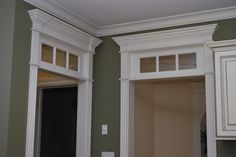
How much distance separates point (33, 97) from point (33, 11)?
828 mm

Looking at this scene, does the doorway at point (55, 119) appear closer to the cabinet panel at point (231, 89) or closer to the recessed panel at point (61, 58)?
the recessed panel at point (61, 58)

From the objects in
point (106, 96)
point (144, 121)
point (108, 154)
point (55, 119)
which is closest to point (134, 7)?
point (106, 96)

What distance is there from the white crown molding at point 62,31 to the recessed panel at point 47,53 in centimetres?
14

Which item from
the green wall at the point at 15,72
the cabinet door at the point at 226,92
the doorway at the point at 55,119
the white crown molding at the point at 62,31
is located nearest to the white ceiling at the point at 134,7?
the white crown molding at the point at 62,31

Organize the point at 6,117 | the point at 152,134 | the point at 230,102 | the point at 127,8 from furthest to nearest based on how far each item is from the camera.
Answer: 1. the point at 152,134
2. the point at 127,8
3. the point at 230,102
4. the point at 6,117

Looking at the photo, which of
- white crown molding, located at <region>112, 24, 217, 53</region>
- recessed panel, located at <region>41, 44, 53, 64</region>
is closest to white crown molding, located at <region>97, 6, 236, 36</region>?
white crown molding, located at <region>112, 24, 217, 53</region>

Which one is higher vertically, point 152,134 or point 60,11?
point 60,11

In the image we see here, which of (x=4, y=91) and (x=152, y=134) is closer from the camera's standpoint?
(x=4, y=91)

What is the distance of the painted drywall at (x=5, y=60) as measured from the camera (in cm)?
310

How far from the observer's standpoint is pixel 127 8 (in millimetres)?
3787

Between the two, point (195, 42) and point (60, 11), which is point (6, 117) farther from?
point (195, 42)

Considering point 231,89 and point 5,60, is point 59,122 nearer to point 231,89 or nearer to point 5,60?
point 5,60

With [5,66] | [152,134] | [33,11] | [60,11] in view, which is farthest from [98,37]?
[152,134]

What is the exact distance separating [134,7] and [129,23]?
48 centimetres
